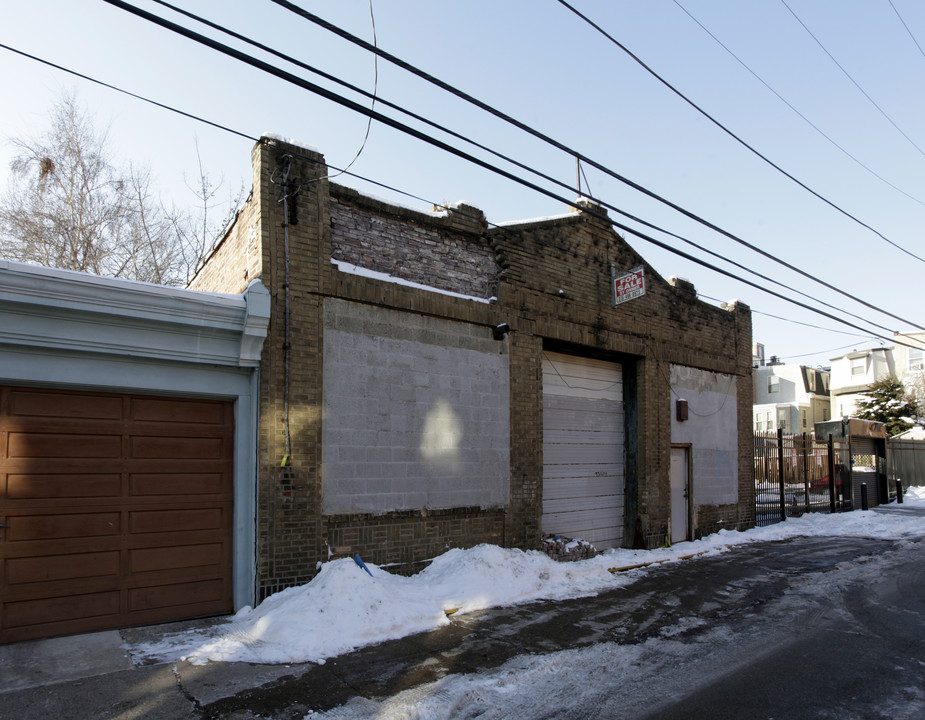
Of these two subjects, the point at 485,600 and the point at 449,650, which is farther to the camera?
the point at 485,600

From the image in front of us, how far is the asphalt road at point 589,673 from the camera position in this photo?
505 centimetres

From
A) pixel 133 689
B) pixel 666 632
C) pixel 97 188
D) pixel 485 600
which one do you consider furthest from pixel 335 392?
pixel 97 188

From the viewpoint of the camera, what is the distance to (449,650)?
258 inches

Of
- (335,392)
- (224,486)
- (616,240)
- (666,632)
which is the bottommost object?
(666,632)

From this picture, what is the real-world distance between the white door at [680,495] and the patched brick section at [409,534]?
224 inches

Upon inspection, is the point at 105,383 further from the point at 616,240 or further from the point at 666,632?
the point at 616,240

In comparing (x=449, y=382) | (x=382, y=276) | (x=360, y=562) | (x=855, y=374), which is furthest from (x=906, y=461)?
(x=360, y=562)

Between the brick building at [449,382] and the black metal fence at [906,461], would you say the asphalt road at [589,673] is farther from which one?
the black metal fence at [906,461]

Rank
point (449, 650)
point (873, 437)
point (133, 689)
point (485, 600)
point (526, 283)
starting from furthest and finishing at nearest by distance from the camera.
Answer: point (873, 437) → point (526, 283) → point (485, 600) → point (449, 650) → point (133, 689)

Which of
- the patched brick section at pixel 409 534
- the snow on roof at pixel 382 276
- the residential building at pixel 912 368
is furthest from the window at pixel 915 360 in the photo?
the snow on roof at pixel 382 276

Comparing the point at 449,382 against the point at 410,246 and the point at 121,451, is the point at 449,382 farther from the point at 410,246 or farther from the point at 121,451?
the point at 121,451

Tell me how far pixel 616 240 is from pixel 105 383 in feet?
33.4

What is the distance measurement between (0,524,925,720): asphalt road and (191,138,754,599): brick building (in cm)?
211

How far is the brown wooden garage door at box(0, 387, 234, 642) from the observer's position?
665 centimetres
